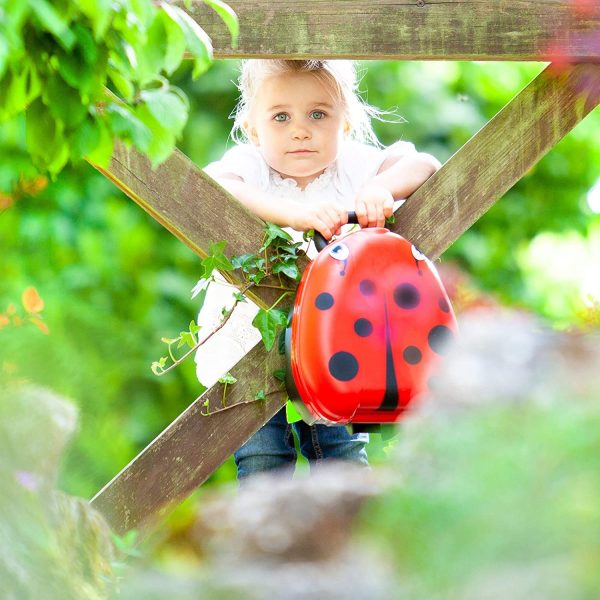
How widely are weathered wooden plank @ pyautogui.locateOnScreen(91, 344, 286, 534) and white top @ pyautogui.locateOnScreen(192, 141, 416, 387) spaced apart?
0.13 m

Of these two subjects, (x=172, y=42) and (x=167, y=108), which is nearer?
(x=172, y=42)

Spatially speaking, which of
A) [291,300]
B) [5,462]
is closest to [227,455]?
[291,300]

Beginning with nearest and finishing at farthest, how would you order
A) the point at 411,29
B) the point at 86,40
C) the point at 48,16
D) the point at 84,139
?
the point at 48,16, the point at 86,40, the point at 84,139, the point at 411,29

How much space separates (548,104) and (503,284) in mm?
4683

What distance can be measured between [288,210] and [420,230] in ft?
0.94

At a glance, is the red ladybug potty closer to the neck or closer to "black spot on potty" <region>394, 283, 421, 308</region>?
"black spot on potty" <region>394, 283, 421, 308</region>

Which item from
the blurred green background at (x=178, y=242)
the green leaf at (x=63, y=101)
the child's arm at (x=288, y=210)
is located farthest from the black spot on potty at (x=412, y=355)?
the blurred green background at (x=178, y=242)

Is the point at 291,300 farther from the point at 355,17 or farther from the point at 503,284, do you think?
the point at 503,284

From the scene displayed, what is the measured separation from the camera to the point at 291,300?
2648 millimetres

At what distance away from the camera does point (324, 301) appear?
92.1 inches

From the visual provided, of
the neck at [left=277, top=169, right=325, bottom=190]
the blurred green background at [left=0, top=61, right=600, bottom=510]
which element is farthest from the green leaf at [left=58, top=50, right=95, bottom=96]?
the blurred green background at [left=0, top=61, right=600, bottom=510]

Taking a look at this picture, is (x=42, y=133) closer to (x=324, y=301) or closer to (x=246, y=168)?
(x=324, y=301)

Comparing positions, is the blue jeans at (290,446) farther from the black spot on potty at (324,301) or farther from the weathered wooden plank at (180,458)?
the black spot on potty at (324,301)

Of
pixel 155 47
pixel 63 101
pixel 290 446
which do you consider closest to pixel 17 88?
pixel 63 101
